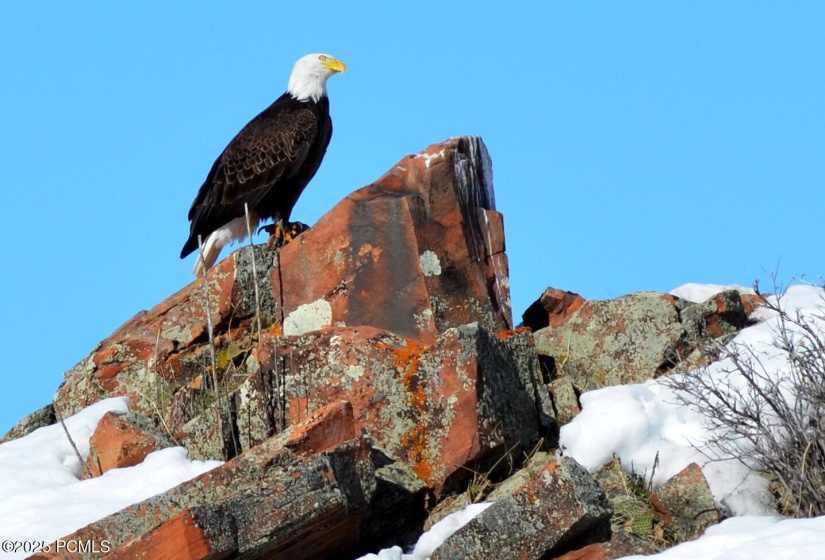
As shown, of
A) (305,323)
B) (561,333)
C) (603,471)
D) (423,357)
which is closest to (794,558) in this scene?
(603,471)

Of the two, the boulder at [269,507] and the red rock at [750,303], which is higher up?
the red rock at [750,303]

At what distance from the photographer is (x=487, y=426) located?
19.6 feet

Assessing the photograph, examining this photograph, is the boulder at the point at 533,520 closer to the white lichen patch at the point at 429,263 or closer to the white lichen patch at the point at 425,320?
the white lichen patch at the point at 425,320

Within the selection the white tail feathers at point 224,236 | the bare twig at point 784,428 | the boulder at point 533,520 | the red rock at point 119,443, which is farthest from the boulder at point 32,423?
the bare twig at point 784,428

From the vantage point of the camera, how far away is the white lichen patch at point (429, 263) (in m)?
7.62

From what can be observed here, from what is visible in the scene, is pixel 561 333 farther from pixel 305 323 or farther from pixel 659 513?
pixel 659 513

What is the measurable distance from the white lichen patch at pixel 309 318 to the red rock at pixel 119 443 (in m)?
1.34

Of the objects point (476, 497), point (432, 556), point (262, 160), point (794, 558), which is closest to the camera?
point (794, 558)

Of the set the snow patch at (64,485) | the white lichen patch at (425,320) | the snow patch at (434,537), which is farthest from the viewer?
the white lichen patch at (425,320)

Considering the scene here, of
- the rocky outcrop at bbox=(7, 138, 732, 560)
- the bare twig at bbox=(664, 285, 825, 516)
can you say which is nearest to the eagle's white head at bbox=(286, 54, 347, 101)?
the rocky outcrop at bbox=(7, 138, 732, 560)

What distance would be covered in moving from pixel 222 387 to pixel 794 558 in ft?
12.7

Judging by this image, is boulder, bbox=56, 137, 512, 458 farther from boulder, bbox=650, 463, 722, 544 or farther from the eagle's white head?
the eagle's white head

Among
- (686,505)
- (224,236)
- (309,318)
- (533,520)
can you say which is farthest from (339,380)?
(224,236)

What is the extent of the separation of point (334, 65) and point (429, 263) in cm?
387
